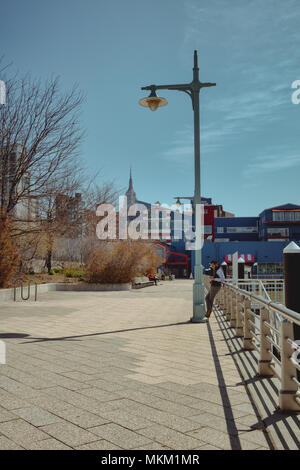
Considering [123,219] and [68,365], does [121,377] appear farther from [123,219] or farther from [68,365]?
[123,219]

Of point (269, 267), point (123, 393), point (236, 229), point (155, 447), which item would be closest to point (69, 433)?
point (155, 447)

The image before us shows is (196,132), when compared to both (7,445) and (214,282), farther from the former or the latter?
(7,445)

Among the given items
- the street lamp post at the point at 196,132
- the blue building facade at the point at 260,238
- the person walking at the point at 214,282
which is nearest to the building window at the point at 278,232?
the blue building facade at the point at 260,238

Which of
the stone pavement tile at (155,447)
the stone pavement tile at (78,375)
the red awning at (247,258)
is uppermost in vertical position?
the red awning at (247,258)

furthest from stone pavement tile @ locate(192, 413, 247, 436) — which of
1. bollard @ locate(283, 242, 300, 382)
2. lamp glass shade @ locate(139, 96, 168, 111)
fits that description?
lamp glass shade @ locate(139, 96, 168, 111)

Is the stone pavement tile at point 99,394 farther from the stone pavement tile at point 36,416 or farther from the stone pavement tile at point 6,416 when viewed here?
the stone pavement tile at point 6,416

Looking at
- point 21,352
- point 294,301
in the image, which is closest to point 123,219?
point 21,352

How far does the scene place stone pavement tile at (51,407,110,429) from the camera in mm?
3866

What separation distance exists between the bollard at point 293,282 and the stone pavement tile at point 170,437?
1773 mm

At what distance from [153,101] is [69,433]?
9.44 meters

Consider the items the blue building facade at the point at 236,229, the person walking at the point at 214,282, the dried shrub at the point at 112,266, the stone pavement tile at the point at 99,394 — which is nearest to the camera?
the stone pavement tile at the point at 99,394

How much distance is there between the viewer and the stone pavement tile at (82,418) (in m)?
3.87

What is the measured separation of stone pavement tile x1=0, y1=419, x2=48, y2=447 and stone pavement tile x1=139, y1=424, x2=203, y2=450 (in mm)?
864
